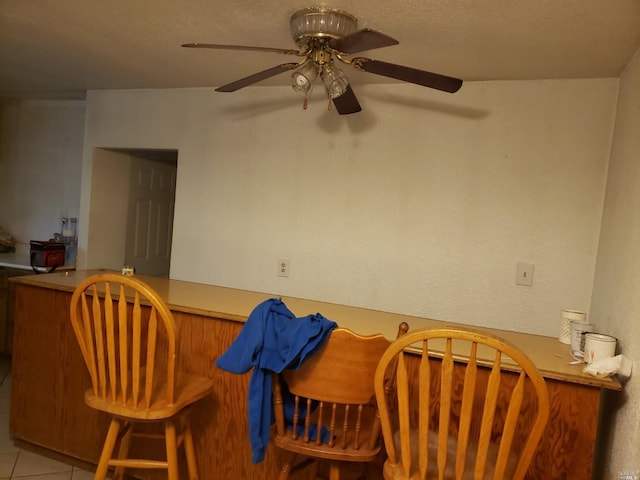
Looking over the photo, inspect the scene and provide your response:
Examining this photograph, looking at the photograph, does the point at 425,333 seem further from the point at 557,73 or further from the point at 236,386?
the point at 557,73

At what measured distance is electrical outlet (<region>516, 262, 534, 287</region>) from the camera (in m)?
2.36

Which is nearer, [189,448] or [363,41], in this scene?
[363,41]

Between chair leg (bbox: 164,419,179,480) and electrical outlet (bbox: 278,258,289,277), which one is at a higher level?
electrical outlet (bbox: 278,258,289,277)

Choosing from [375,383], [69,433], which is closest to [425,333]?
[375,383]

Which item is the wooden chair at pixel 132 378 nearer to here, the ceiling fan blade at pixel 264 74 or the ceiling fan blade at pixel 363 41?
the ceiling fan blade at pixel 264 74

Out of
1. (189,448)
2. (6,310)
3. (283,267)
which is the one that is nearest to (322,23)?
(283,267)

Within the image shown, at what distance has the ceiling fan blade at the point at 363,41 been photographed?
1.38 metres

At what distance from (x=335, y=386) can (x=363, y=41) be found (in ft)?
3.53

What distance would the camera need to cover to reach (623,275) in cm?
160

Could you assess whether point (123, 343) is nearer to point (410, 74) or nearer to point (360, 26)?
point (410, 74)

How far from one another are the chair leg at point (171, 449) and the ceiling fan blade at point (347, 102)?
4.84 ft

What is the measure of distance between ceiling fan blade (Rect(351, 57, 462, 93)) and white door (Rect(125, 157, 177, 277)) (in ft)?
8.81

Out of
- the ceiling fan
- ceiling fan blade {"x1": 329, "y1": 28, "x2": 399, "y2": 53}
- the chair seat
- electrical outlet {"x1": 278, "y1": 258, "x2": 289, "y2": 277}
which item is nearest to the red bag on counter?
electrical outlet {"x1": 278, "y1": 258, "x2": 289, "y2": 277}

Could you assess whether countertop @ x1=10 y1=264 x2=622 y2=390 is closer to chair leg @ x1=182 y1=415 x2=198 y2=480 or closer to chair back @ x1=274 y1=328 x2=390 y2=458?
chair back @ x1=274 y1=328 x2=390 y2=458
